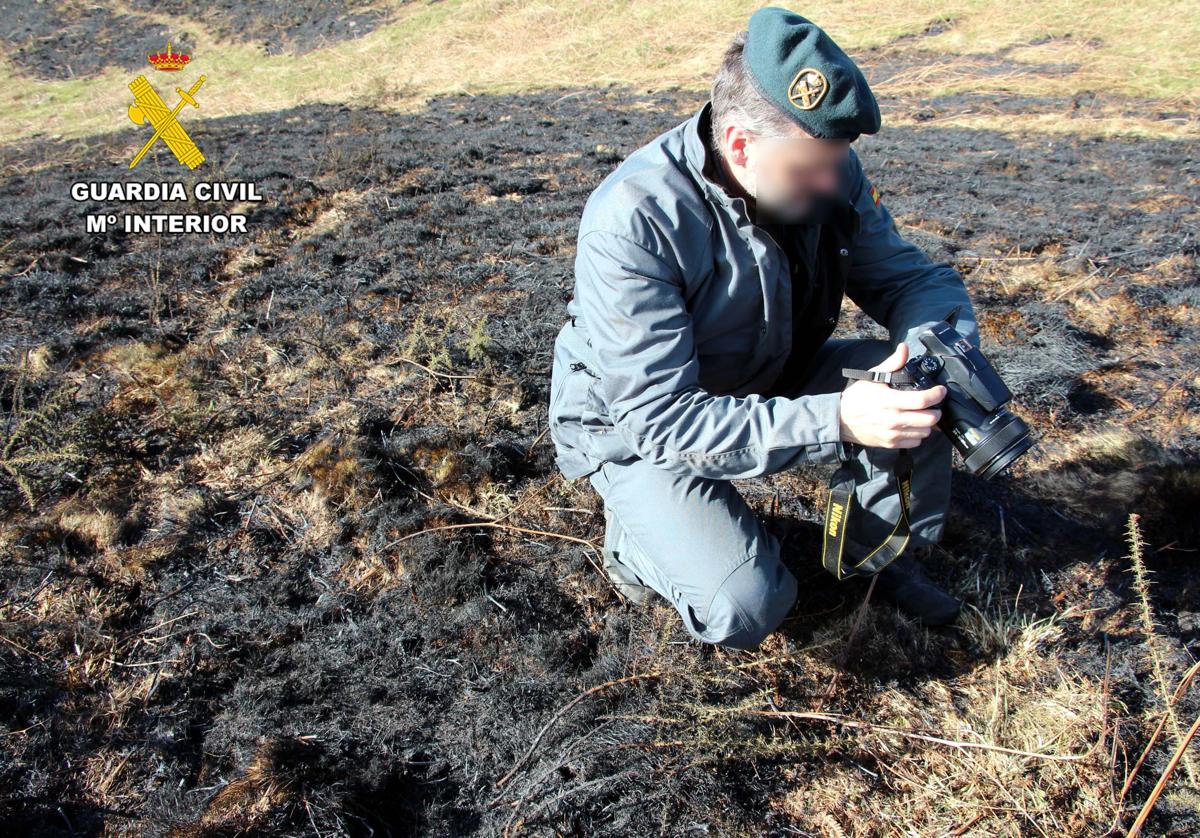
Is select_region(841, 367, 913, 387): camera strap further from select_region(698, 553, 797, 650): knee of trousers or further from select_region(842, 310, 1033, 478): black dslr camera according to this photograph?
select_region(698, 553, 797, 650): knee of trousers

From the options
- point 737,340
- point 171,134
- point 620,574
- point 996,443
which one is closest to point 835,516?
point 996,443

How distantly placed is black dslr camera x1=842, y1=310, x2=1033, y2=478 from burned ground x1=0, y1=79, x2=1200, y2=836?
0.53 metres

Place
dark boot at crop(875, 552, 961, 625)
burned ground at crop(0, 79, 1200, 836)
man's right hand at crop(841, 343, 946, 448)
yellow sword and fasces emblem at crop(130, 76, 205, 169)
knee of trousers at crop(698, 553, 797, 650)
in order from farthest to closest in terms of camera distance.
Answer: yellow sword and fasces emblem at crop(130, 76, 205, 169), dark boot at crop(875, 552, 961, 625), knee of trousers at crop(698, 553, 797, 650), burned ground at crop(0, 79, 1200, 836), man's right hand at crop(841, 343, 946, 448)

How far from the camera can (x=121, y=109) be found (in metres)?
14.8

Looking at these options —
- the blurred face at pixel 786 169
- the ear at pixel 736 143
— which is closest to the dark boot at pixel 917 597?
the blurred face at pixel 786 169

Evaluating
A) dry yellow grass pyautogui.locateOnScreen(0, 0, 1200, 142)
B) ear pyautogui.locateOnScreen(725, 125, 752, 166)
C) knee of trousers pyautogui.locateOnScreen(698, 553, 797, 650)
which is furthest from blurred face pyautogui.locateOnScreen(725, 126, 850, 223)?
dry yellow grass pyautogui.locateOnScreen(0, 0, 1200, 142)

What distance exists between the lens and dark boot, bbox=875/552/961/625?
2.17 meters

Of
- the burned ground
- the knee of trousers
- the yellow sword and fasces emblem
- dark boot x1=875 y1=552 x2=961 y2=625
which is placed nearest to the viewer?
the burned ground

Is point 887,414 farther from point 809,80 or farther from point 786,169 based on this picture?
point 809,80

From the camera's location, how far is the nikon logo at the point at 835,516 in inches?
76.4

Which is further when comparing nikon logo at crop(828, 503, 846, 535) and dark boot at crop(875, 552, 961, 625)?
dark boot at crop(875, 552, 961, 625)

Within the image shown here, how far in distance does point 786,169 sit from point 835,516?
92 cm

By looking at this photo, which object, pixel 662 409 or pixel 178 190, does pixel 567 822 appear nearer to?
pixel 662 409

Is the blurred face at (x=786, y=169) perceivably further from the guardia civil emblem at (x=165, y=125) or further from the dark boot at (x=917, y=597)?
the guardia civil emblem at (x=165, y=125)
